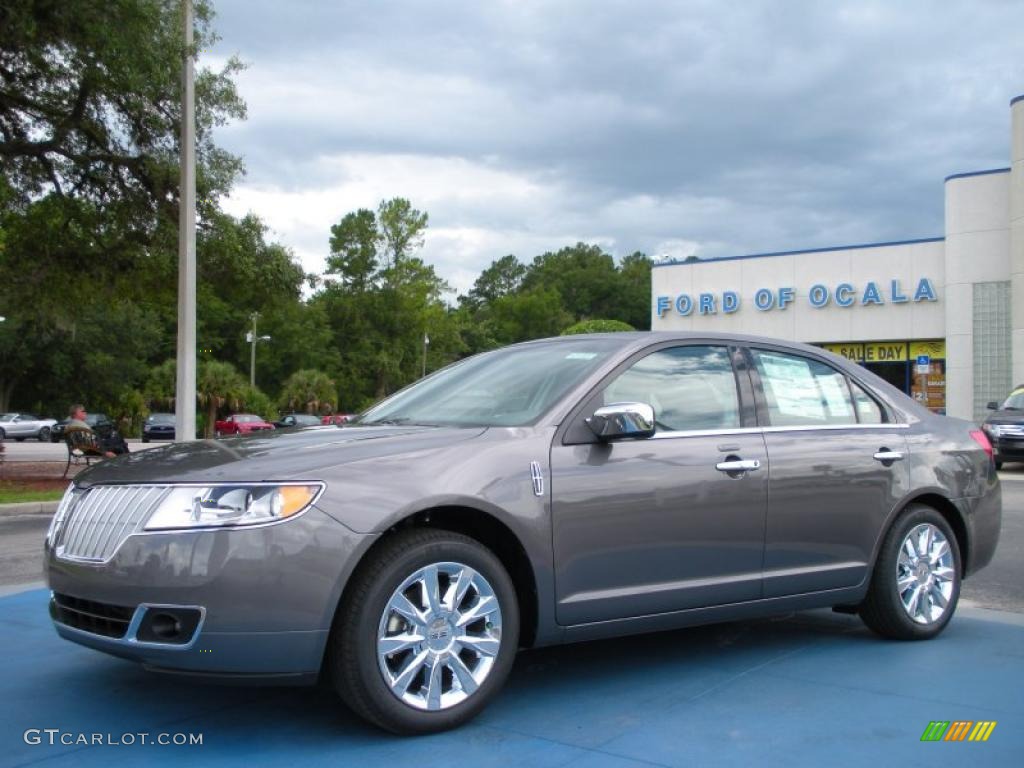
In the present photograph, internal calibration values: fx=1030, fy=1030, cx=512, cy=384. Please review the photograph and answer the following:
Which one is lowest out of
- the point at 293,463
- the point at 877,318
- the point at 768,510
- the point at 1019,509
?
the point at 1019,509

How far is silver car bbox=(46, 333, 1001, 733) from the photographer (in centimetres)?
358

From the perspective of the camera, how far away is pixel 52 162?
1867 cm

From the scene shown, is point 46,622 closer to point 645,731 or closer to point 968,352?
point 645,731

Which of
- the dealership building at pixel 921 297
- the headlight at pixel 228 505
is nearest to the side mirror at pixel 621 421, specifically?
the headlight at pixel 228 505

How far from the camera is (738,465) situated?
4723mm

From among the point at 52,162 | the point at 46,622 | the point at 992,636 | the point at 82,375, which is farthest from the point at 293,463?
the point at 82,375

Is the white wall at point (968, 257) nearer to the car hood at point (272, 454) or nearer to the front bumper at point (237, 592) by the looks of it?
the car hood at point (272, 454)

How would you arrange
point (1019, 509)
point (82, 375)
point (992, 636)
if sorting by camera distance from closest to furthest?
point (992, 636) → point (1019, 509) → point (82, 375)

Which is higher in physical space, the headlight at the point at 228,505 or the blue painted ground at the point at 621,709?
the headlight at the point at 228,505

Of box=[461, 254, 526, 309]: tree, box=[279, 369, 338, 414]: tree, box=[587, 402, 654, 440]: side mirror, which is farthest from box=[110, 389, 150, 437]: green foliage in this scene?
box=[461, 254, 526, 309]: tree

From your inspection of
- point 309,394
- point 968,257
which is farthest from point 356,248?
point 968,257

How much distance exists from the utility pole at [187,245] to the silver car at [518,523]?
12.4 m

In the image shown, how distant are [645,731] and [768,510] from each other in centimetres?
134

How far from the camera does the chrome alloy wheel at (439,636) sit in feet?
12.3
